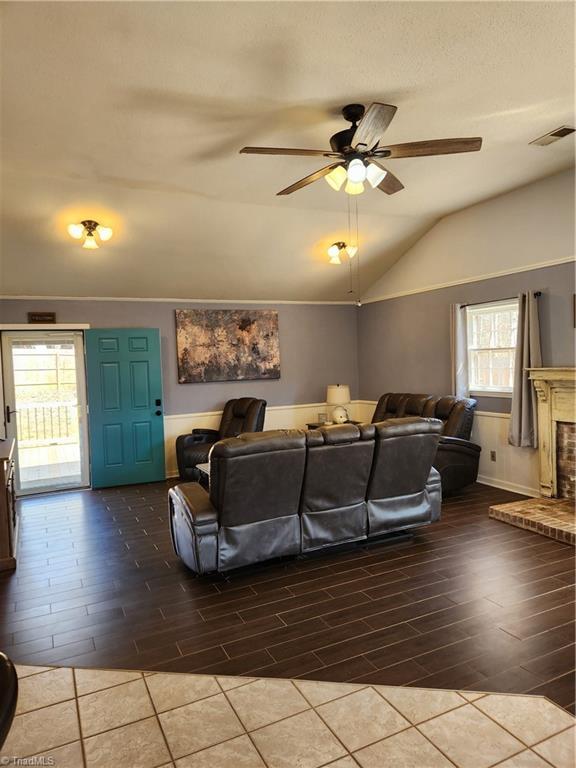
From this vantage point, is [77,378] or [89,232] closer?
[89,232]

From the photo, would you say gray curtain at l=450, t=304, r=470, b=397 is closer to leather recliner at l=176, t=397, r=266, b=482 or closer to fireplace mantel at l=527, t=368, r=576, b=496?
fireplace mantel at l=527, t=368, r=576, b=496

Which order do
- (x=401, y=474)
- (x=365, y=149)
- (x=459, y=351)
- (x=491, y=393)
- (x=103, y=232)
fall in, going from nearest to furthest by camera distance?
(x=365, y=149)
(x=401, y=474)
(x=103, y=232)
(x=491, y=393)
(x=459, y=351)

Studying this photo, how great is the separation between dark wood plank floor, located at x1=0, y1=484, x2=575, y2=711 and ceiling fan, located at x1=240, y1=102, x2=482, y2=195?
8.79 ft

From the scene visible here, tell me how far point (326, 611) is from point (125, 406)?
4233 millimetres

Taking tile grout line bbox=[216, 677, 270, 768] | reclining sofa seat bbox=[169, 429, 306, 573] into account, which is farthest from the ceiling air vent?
tile grout line bbox=[216, 677, 270, 768]

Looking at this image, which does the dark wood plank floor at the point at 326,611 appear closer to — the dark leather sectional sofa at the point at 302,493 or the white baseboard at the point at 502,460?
the dark leather sectional sofa at the point at 302,493

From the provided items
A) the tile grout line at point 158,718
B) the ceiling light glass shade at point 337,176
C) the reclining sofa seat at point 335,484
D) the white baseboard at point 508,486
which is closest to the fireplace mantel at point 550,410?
the white baseboard at point 508,486

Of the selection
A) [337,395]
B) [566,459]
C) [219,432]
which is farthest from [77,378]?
[566,459]

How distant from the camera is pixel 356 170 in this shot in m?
3.17

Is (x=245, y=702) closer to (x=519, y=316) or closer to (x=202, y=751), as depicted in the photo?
(x=202, y=751)

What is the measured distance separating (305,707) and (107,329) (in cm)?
515

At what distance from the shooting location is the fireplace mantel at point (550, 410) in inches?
185

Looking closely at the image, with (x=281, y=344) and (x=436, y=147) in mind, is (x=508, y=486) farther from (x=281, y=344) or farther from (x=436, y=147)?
(x=436, y=147)

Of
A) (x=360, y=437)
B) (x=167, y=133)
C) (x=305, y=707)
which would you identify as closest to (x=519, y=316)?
(x=360, y=437)
